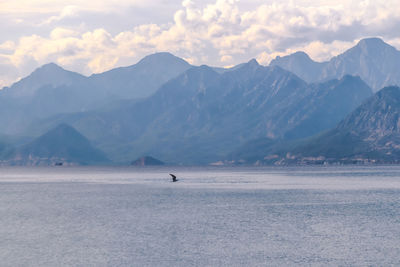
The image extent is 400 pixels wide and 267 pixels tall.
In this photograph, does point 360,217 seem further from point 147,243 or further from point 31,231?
point 31,231

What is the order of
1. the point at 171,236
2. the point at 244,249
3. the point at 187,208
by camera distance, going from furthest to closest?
the point at 187,208, the point at 171,236, the point at 244,249

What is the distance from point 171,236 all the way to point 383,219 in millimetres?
52440

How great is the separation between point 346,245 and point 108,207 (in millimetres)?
90063

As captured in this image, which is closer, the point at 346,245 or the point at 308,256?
the point at 308,256

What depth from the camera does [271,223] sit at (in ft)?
406

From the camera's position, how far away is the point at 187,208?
16225 centimetres

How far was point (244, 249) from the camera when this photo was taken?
91562 mm

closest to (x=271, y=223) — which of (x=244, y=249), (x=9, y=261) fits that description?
(x=244, y=249)

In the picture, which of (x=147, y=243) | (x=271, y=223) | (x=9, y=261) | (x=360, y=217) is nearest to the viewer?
(x=9, y=261)

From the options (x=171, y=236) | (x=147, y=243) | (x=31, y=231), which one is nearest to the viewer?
(x=147, y=243)


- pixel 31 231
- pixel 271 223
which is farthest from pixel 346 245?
pixel 31 231

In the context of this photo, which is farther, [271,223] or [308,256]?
[271,223]

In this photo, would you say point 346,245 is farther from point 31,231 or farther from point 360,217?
point 31,231

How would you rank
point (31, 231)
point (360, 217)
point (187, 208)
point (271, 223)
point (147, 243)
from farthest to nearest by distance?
point (187, 208), point (360, 217), point (271, 223), point (31, 231), point (147, 243)
